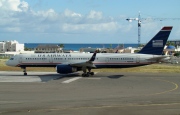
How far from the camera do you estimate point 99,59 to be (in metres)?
41.1

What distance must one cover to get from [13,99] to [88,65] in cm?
1976

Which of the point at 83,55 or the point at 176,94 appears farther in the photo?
the point at 83,55

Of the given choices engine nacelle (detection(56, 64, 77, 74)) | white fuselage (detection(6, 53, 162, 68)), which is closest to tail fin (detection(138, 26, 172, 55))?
white fuselage (detection(6, 53, 162, 68))

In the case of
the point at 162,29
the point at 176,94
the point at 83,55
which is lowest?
the point at 176,94

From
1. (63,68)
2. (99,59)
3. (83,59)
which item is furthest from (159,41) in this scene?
(63,68)

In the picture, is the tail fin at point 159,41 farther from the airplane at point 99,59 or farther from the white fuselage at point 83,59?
the white fuselage at point 83,59

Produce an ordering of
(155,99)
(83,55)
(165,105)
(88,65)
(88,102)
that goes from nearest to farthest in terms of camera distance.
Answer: (165,105), (88,102), (155,99), (88,65), (83,55)

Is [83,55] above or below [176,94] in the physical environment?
above

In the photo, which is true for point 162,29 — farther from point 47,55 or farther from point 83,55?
point 47,55

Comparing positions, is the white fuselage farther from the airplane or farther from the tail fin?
the tail fin

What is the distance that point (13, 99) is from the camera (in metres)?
20.6

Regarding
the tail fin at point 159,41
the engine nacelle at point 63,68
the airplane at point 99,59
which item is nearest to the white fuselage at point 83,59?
the airplane at point 99,59

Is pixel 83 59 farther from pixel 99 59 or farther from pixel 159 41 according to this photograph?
pixel 159 41

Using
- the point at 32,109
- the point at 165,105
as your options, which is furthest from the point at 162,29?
the point at 32,109
